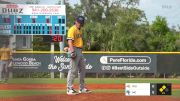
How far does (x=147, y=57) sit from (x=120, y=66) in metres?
1.12

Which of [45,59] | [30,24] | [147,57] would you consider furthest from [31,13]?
[147,57]

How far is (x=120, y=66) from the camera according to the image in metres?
17.9
